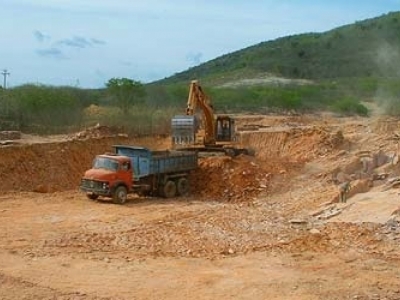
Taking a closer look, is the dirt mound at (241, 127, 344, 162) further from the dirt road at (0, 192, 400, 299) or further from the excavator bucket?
the dirt road at (0, 192, 400, 299)

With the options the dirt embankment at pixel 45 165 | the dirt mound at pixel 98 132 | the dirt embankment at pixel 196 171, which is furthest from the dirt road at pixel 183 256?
the dirt mound at pixel 98 132

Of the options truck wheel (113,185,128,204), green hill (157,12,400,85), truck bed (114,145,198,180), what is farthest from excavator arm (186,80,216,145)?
green hill (157,12,400,85)

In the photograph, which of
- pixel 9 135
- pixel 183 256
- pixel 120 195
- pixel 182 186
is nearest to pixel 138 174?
pixel 120 195

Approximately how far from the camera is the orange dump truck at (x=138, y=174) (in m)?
27.1

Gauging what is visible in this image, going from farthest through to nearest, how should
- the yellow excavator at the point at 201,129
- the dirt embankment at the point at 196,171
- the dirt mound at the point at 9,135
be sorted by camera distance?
1. the dirt mound at the point at 9,135
2. the yellow excavator at the point at 201,129
3. the dirt embankment at the point at 196,171

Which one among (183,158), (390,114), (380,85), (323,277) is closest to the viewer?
(323,277)

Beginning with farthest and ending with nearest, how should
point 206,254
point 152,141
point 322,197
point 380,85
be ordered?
point 380,85, point 152,141, point 322,197, point 206,254

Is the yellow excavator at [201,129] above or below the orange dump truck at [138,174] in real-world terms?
above

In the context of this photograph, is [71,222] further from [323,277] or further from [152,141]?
[152,141]

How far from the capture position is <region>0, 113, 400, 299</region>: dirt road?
636 inches

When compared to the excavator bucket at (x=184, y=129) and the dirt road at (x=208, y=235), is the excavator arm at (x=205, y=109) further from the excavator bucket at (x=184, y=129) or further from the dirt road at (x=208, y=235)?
the dirt road at (x=208, y=235)

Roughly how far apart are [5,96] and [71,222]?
22874 millimetres

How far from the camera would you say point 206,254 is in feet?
63.5

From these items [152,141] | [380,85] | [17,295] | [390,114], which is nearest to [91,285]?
[17,295]
